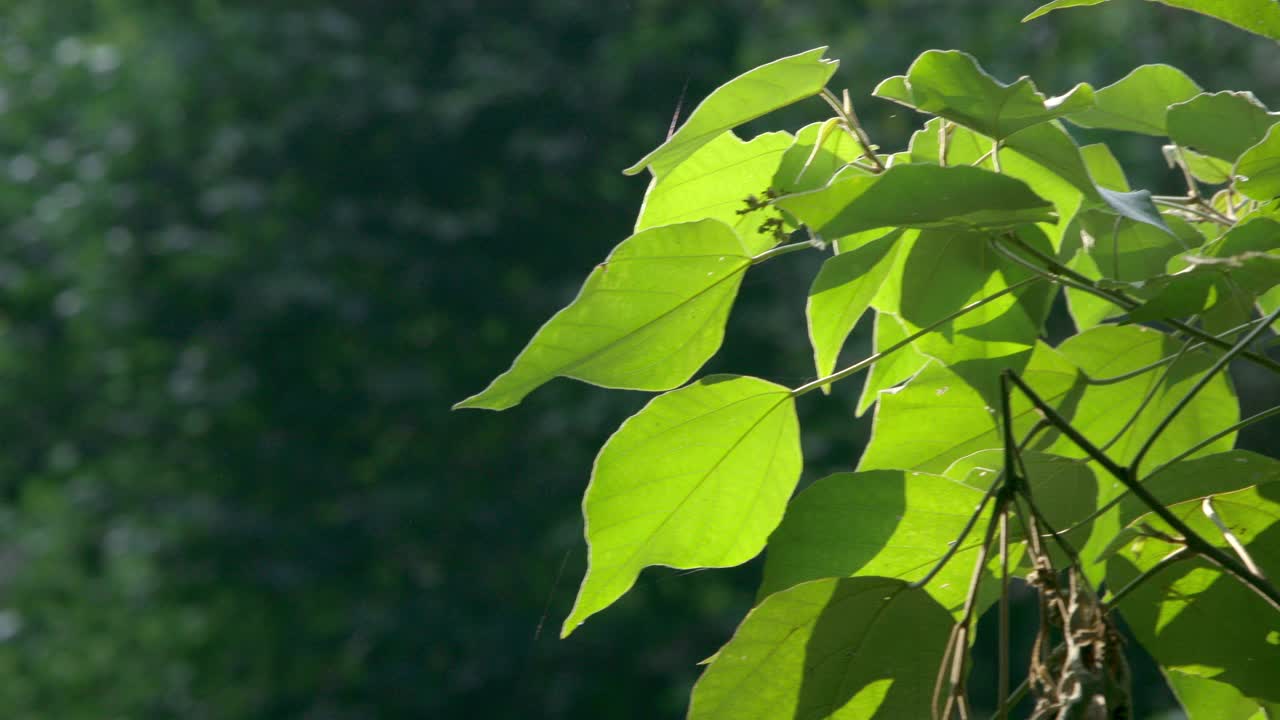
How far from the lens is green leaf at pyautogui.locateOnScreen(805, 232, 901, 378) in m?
0.26

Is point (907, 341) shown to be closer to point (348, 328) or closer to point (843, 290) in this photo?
point (843, 290)

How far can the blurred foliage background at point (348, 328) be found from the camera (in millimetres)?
2820

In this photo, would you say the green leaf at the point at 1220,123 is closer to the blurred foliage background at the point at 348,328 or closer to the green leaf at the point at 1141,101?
the green leaf at the point at 1141,101

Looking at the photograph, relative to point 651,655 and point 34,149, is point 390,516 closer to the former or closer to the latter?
point 651,655

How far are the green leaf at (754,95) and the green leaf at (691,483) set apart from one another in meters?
0.06

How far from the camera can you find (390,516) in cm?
282

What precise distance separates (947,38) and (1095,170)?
2.74 metres

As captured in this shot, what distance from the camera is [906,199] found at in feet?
0.74

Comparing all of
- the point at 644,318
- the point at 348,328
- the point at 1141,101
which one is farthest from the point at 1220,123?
the point at 348,328

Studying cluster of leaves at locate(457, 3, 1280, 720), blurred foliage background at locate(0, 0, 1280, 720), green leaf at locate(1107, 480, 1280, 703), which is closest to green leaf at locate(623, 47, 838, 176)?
cluster of leaves at locate(457, 3, 1280, 720)

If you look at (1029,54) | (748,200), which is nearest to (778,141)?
(748,200)

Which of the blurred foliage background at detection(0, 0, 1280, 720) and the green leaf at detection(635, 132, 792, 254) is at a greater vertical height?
the green leaf at detection(635, 132, 792, 254)

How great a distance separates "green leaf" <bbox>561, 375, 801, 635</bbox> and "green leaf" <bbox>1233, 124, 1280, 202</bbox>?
11cm

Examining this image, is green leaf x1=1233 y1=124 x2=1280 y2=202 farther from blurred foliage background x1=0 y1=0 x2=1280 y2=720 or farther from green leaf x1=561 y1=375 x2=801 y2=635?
blurred foliage background x1=0 y1=0 x2=1280 y2=720
